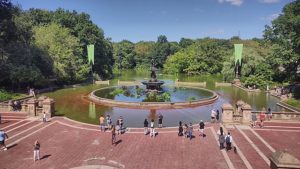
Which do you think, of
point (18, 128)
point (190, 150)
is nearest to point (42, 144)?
point (18, 128)

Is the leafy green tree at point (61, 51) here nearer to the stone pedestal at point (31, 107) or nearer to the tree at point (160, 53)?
the stone pedestal at point (31, 107)

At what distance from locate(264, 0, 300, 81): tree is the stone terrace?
18.5 meters

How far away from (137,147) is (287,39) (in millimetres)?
32454

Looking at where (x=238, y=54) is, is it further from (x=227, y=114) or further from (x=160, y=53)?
(x=160, y=53)

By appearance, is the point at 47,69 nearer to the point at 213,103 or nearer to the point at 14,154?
the point at 213,103

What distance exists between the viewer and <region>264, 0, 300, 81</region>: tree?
42781 millimetres

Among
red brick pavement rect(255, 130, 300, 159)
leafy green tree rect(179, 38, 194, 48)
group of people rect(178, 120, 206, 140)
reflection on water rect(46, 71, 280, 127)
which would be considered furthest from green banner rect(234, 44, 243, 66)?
leafy green tree rect(179, 38, 194, 48)

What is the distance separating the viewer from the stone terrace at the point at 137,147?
18.3 m

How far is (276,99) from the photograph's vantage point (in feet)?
155

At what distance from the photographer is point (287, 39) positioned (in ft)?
149

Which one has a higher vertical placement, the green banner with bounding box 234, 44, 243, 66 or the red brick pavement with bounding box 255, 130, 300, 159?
the green banner with bounding box 234, 44, 243, 66

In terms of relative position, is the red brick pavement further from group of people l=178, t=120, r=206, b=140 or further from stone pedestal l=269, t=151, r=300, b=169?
stone pedestal l=269, t=151, r=300, b=169

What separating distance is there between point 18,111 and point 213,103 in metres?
22.5

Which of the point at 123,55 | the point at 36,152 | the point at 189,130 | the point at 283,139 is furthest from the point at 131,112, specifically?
the point at 123,55
